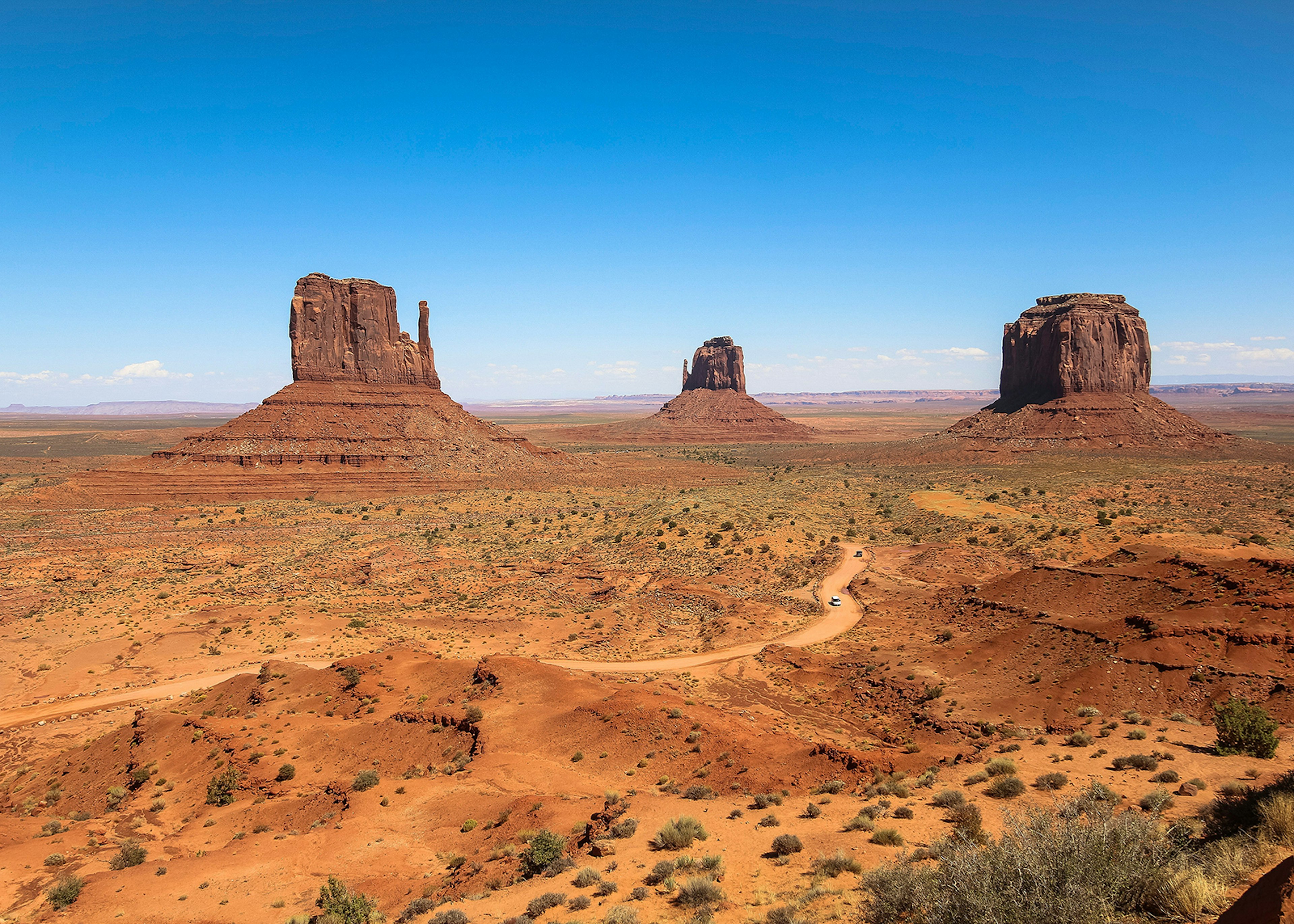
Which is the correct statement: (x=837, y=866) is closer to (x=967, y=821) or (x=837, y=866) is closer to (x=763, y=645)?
(x=967, y=821)

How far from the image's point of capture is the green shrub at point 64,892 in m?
11.7

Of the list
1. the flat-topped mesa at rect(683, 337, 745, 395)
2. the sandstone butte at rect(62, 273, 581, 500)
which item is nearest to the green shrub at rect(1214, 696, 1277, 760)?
the sandstone butte at rect(62, 273, 581, 500)

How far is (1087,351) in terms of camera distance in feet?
307

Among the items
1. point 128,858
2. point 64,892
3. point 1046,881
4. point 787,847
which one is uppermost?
point 1046,881

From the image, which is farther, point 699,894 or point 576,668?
point 576,668

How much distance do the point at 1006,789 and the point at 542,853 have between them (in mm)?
8618

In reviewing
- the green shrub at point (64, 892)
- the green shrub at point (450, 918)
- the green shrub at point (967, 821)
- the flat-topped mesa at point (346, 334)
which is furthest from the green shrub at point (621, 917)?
the flat-topped mesa at point (346, 334)

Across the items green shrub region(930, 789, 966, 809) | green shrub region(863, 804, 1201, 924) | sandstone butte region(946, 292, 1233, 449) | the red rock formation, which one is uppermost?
sandstone butte region(946, 292, 1233, 449)

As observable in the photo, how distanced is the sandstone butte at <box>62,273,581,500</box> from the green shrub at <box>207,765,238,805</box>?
178 feet

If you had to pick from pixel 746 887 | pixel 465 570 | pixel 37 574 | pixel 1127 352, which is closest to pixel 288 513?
pixel 37 574

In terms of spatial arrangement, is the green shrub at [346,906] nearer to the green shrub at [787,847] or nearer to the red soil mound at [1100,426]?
the green shrub at [787,847]

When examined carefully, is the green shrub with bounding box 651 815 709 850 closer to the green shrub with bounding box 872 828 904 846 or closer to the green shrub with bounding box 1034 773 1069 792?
the green shrub with bounding box 872 828 904 846

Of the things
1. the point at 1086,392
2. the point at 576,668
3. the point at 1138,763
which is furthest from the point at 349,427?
the point at 1086,392

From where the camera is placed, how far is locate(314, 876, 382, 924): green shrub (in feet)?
34.1
